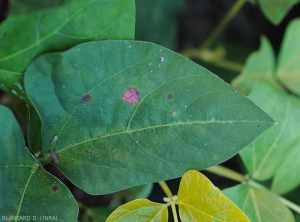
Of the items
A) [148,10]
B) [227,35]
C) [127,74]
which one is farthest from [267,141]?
[227,35]

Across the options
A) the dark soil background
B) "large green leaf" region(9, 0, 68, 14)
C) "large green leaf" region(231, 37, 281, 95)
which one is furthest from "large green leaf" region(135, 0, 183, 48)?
"large green leaf" region(9, 0, 68, 14)

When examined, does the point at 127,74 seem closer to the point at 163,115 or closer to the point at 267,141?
the point at 163,115

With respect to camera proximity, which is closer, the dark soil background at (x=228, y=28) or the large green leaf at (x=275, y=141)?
the large green leaf at (x=275, y=141)

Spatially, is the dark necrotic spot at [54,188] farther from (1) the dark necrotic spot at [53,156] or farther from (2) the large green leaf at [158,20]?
(2) the large green leaf at [158,20]

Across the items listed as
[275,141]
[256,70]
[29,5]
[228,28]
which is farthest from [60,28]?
[228,28]

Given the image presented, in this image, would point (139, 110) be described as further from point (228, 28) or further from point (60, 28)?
point (228, 28)

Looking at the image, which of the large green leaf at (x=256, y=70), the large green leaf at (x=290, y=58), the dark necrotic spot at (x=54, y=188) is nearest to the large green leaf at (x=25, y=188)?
the dark necrotic spot at (x=54, y=188)
